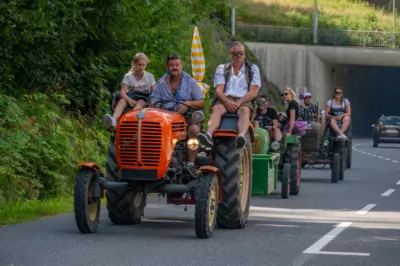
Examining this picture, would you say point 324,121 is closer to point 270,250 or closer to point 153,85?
point 153,85

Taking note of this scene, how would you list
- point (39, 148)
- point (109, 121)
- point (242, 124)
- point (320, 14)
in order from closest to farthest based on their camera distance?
1. point (109, 121)
2. point (242, 124)
3. point (39, 148)
4. point (320, 14)

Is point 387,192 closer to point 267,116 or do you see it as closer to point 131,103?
point 267,116

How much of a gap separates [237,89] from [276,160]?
4.10m

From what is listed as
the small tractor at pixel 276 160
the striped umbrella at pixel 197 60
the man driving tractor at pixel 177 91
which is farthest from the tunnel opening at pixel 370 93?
the man driving tractor at pixel 177 91

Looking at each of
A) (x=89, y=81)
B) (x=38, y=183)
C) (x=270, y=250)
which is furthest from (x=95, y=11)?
(x=270, y=250)

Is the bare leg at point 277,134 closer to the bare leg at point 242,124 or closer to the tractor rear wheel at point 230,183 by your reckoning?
the bare leg at point 242,124

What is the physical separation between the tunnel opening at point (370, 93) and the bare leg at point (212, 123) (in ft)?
267

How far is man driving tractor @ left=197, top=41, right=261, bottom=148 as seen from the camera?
16.1 metres

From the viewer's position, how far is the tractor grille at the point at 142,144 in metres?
14.7

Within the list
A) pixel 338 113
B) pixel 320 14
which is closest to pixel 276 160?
pixel 338 113

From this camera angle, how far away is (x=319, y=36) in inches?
3342

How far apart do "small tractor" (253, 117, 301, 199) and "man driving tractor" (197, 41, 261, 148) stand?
2346 millimetres

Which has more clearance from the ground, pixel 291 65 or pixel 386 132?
pixel 291 65

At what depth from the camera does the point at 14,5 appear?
1922 centimetres
